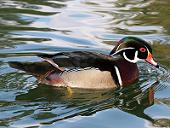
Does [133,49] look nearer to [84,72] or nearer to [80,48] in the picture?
[84,72]

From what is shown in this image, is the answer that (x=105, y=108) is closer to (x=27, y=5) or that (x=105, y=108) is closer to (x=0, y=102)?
(x=0, y=102)

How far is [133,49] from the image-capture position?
29.8 ft

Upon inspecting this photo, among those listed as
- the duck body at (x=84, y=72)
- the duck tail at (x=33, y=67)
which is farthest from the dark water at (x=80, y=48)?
the duck tail at (x=33, y=67)

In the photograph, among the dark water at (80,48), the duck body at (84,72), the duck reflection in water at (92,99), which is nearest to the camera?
the dark water at (80,48)

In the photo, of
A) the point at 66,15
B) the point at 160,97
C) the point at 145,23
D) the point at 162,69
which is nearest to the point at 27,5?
the point at 66,15

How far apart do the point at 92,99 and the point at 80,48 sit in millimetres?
2322

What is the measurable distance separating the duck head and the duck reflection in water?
442 millimetres

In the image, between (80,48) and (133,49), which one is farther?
(80,48)

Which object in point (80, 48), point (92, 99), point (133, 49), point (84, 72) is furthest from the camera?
point (80, 48)

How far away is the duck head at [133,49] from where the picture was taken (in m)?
9.01

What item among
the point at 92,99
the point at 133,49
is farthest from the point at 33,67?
the point at 133,49

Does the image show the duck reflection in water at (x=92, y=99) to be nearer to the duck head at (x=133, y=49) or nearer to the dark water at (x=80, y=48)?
the dark water at (x=80, y=48)

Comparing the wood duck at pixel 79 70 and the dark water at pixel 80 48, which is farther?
the wood duck at pixel 79 70

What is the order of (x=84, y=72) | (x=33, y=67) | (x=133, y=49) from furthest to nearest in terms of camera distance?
(x=133, y=49) → (x=33, y=67) → (x=84, y=72)
